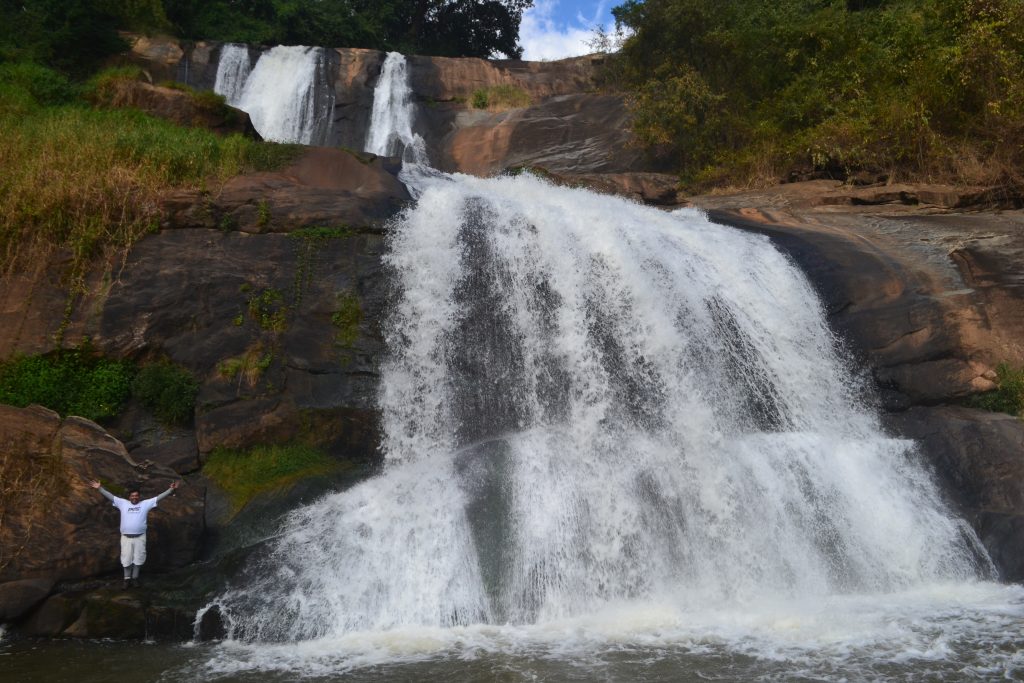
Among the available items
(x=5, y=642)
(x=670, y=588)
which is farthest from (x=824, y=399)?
(x=5, y=642)

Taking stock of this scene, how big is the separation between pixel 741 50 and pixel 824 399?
14.1 metres

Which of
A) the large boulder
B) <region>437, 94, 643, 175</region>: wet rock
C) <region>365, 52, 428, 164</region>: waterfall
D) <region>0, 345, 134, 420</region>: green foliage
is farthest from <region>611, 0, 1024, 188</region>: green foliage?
the large boulder

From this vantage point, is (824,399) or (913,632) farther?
(824,399)

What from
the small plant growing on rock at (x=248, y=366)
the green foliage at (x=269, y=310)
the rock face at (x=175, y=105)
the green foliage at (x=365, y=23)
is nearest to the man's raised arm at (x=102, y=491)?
the small plant growing on rock at (x=248, y=366)

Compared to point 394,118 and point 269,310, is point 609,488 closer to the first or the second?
point 269,310

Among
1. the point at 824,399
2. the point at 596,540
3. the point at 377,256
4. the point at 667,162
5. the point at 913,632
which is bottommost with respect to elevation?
the point at 913,632

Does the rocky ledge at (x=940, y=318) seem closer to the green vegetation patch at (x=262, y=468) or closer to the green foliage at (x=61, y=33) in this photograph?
the green vegetation patch at (x=262, y=468)

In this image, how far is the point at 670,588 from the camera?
9469 millimetres

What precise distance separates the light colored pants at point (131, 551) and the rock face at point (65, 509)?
0.82 feet

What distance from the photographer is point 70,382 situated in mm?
11609

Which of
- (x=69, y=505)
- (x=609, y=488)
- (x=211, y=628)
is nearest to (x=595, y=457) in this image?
(x=609, y=488)

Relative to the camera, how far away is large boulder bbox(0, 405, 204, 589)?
8.92m

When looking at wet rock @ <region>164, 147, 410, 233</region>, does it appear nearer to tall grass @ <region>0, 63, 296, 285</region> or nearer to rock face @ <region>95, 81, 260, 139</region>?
tall grass @ <region>0, 63, 296, 285</region>

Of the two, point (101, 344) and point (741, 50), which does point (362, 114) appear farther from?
point (101, 344)
